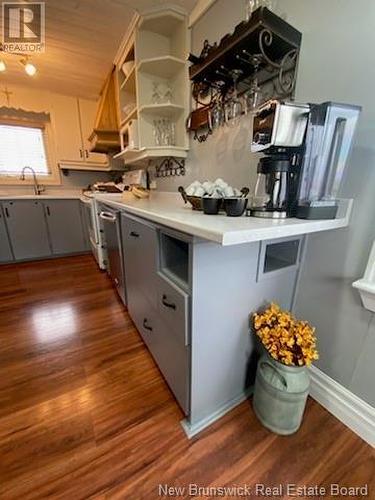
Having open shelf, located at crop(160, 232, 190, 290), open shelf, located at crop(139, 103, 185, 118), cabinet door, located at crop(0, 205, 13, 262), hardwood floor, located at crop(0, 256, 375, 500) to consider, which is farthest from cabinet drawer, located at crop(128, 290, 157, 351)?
cabinet door, located at crop(0, 205, 13, 262)

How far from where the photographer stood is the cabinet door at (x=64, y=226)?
3.17 metres

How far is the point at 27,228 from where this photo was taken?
3.04 metres

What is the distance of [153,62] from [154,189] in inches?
42.3

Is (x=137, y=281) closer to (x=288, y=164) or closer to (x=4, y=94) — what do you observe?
(x=288, y=164)

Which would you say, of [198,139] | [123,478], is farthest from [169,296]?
[198,139]

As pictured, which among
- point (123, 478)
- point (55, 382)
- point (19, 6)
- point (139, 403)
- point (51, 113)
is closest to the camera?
point (123, 478)

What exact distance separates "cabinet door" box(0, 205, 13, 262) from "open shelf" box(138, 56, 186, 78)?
2.49 metres

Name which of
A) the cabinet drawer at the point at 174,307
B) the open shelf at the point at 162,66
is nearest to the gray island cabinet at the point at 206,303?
the cabinet drawer at the point at 174,307

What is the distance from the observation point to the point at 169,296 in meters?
0.93

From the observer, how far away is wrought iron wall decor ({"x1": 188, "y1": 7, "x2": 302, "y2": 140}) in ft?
3.09

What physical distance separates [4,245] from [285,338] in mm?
3503

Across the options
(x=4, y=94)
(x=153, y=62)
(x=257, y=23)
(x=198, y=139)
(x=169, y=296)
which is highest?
(x=4, y=94)

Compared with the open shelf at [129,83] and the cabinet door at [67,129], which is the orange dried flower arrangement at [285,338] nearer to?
the open shelf at [129,83]
